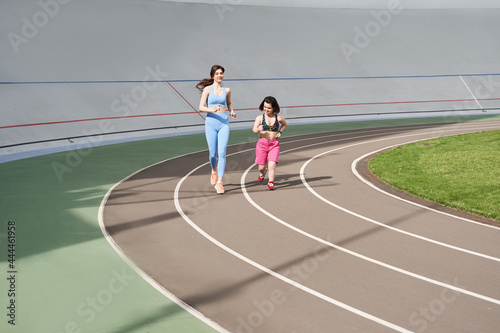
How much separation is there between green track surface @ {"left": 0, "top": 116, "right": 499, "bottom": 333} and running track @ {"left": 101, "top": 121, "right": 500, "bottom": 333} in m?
0.32

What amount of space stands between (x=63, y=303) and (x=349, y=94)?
26.8 meters

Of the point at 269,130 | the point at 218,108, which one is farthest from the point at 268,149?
the point at 218,108

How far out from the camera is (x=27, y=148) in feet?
60.6

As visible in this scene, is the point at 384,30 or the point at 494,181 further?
the point at 384,30

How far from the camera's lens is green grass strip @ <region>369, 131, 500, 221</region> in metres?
11.3

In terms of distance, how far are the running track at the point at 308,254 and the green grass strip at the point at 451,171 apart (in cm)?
76

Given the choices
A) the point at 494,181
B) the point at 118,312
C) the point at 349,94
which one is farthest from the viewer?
the point at 349,94

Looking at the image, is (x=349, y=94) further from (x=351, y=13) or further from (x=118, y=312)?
(x=118, y=312)

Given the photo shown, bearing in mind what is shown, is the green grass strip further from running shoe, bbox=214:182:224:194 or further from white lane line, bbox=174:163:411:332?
white lane line, bbox=174:163:411:332

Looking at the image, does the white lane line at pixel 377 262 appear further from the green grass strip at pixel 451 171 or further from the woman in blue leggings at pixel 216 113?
the green grass strip at pixel 451 171

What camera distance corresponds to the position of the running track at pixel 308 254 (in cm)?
609

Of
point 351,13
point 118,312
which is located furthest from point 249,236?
point 351,13

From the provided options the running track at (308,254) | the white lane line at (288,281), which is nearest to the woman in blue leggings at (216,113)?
the running track at (308,254)

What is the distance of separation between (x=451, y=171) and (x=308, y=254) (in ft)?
24.6
